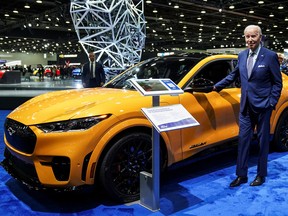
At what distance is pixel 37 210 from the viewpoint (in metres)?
3.20

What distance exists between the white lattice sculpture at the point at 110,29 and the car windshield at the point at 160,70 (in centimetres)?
719

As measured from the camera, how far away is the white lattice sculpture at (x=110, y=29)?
11383 millimetres

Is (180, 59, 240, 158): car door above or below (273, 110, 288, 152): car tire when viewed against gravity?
above

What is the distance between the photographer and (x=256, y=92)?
3.68 m

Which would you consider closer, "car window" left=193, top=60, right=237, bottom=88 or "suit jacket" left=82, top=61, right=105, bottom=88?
"car window" left=193, top=60, right=237, bottom=88

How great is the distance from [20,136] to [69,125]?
1.78 feet

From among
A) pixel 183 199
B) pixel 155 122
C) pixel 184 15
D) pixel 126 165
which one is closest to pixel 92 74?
pixel 126 165

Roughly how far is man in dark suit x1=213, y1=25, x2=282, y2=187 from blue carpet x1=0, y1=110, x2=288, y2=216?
0.25 meters

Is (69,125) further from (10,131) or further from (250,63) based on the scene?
(250,63)

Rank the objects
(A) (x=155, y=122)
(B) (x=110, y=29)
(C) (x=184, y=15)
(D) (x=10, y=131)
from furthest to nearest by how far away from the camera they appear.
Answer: (C) (x=184, y=15), (B) (x=110, y=29), (D) (x=10, y=131), (A) (x=155, y=122)

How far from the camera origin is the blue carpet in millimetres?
3197

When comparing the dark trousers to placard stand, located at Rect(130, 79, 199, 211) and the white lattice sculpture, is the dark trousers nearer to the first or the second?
placard stand, located at Rect(130, 79, 199, 211)

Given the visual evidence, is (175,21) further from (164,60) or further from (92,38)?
(164,60)

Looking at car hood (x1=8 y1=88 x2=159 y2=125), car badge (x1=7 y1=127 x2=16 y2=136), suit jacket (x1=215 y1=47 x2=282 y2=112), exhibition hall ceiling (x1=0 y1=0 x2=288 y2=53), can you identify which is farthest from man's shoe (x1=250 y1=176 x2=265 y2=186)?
exhibition hall ceiling (x1=0 y1=0 x2=288 y2=53)
